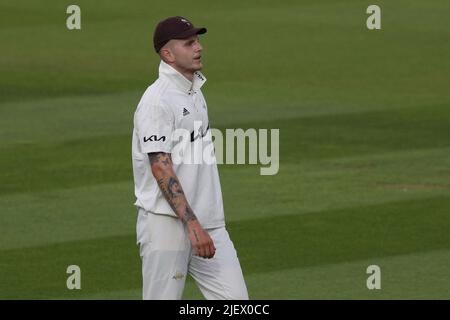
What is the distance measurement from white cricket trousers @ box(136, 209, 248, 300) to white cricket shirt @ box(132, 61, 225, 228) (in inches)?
3.5

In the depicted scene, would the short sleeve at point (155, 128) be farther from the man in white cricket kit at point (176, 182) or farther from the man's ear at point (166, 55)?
the man's ear at point (166, 55)

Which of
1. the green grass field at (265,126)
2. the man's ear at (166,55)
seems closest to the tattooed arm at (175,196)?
the man's ear at (166,55)

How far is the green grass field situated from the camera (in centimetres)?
1162

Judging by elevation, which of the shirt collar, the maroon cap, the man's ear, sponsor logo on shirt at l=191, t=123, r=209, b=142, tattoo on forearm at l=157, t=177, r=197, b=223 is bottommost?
tattoo on forearm at l=157, t=177, r=197, b=223

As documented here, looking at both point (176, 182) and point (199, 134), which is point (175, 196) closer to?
point (176, 182)

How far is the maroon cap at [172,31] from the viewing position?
344 inches

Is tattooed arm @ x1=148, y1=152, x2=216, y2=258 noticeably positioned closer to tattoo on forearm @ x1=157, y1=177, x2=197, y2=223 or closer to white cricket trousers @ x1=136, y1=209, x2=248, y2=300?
tattoo on forearm @ x1=157, y1=177, x2=197, y2=223

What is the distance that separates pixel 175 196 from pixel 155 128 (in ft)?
1.25

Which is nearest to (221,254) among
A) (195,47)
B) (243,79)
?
(195,47)

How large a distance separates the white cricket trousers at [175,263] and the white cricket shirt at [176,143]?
3.5 inches

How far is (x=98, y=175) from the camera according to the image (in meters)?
14.6

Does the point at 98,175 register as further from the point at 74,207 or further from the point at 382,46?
the point at 382,46

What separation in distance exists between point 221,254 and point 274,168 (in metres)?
6.14

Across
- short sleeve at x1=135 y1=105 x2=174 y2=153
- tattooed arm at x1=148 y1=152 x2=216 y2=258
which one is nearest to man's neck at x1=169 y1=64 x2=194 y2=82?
short sleeve at x1=135 y1=105 x2=174 y2=153
